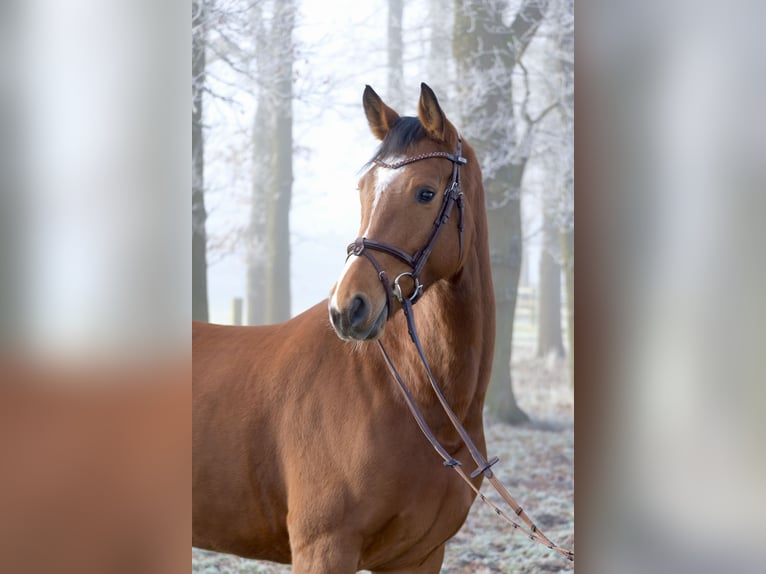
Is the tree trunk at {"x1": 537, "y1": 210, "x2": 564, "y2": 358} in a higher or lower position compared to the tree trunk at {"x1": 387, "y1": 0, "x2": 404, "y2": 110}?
lower

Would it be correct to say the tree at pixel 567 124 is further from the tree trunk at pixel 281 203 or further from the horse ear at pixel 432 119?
the horse ear at pixel 432 119

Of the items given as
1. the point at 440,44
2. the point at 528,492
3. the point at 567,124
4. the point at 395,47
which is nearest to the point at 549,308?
the point at 567,124

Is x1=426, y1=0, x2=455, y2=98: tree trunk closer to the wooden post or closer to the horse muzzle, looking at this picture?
the wooden post

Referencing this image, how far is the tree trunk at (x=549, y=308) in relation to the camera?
7.98m

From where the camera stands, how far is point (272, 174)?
7.00 meters

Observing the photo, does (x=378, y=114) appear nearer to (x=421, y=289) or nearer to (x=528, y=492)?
(x=421, y=289)

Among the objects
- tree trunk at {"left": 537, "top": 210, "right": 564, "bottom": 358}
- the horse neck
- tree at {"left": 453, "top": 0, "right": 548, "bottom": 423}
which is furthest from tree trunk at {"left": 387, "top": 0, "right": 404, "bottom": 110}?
the horse neck

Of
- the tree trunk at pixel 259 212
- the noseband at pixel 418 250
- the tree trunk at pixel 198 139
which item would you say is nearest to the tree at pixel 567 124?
the tree trunk at pixel 259 212

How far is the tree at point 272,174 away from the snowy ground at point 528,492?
2.34 m

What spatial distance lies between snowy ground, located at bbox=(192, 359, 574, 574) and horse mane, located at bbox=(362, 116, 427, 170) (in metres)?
3.38

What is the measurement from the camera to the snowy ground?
5.06m
